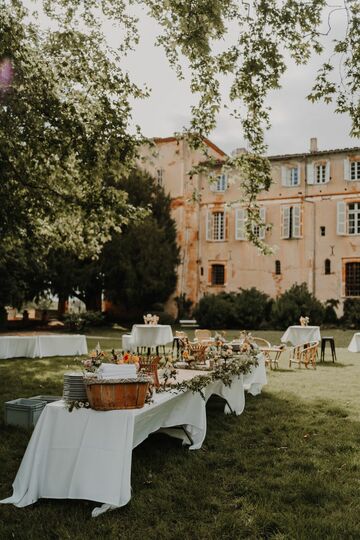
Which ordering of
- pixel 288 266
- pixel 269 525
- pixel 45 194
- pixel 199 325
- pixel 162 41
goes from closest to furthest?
pixel 269 525, pixel 162 41, pixel 45 194, pixel 199 325, pixel 288 266

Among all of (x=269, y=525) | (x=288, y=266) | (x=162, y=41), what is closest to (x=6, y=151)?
(x=162, y=41)

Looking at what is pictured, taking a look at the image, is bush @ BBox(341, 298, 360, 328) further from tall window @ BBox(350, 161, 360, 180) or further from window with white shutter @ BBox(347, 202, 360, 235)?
tall window @ BBox(350, 161, 360, 180)

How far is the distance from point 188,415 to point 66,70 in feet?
24.8

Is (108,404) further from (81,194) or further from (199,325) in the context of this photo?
(199,325)

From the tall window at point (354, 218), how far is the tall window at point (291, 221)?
103 inches

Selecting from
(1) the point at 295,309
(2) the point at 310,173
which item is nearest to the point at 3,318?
(1) the point at 295,309

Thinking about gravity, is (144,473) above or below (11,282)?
below

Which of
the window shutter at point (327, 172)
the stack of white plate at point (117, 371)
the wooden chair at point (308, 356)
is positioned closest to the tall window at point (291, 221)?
the window shutter at point (327, 172)

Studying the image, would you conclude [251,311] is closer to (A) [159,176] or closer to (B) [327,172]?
(B) [327,172]

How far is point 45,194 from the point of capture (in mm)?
11289

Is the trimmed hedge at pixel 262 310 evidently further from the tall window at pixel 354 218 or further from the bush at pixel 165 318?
the tall window at pixel 354 218

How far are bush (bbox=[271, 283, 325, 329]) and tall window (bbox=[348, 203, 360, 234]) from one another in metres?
4.94

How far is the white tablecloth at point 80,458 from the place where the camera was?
12.6 ft

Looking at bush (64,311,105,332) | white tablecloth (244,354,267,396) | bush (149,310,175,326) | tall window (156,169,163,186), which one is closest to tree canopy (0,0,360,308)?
white tablecloth (244,354,267,396)
